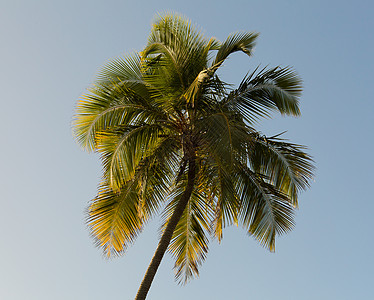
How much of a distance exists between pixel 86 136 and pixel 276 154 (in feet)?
14.5

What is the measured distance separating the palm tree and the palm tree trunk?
0.08 ft

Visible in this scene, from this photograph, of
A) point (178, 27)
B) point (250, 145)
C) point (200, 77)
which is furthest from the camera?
point (178, 27)

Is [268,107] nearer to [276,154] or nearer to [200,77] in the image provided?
[276,154]

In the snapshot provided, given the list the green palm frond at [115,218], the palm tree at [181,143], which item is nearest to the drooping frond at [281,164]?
the palm tree at [181,143]

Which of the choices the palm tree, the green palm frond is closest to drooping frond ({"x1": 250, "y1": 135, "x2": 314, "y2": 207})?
the palm tree

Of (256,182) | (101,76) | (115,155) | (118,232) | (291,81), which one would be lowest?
(118,232)

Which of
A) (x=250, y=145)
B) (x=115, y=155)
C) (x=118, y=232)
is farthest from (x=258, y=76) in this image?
(x=118, y=232)

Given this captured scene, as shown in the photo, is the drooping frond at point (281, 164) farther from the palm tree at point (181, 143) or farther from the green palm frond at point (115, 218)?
the green palm frond at point (115, 218)

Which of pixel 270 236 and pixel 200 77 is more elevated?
pixel 200 77

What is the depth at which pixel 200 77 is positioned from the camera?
32.3 feet

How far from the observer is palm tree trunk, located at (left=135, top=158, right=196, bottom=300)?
10.3 meters

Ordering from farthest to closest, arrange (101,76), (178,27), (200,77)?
(101,76)
(178,27)
(200,77)

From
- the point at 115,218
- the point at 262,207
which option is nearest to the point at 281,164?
the point at 262,207

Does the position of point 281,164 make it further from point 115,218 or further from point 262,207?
point 115,218
